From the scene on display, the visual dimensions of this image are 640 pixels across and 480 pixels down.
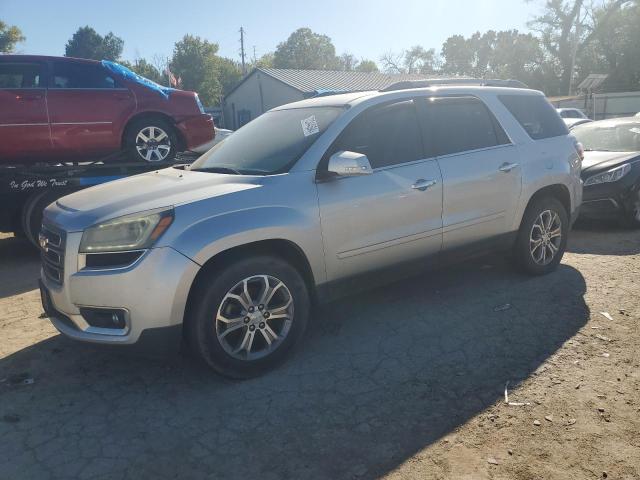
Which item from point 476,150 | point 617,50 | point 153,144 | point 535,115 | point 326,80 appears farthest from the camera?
point 617,50

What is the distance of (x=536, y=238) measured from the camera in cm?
495

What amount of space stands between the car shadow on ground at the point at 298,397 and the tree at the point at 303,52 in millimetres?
74786

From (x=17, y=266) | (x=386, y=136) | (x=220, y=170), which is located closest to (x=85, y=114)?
(x=17, y=266)

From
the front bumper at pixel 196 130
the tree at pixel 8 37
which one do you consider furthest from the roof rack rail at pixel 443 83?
the tree at pixel 8 37

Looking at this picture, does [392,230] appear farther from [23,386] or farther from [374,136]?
[23,386]

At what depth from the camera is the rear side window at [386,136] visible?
3803mm

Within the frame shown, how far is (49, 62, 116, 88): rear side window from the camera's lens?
654cm

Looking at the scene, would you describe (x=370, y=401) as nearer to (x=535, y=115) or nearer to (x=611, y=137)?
(x=535, y=115)

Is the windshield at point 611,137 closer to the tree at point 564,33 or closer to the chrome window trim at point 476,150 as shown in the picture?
the chrome window trim at point 476,150

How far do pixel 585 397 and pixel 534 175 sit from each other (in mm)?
2350

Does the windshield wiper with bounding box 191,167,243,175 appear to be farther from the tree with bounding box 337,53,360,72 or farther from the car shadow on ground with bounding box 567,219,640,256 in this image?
the tree with bounding box 337,53,360,72

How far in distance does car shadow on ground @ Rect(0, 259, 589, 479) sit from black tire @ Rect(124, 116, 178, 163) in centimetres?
366

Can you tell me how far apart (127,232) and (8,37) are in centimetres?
4414

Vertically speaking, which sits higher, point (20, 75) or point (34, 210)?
point (20, 75)
